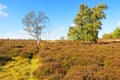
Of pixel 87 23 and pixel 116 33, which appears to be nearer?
pixel 87 23

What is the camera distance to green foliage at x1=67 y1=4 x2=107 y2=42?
4519cm

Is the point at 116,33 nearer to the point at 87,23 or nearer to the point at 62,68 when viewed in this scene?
the point at 87,23

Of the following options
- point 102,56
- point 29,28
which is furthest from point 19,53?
point 29,28

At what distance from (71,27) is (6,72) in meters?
27.4

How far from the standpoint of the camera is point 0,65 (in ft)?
75.9

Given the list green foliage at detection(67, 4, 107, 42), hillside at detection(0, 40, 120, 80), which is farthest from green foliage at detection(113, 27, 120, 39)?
hillside at detection(0, 40, 120, 80)

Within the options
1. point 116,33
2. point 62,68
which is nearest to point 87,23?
point 62,68

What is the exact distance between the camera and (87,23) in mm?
46219

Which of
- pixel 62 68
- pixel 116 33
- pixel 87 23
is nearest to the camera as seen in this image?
pixel 62 68

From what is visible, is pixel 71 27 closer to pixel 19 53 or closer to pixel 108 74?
pixel 19 53

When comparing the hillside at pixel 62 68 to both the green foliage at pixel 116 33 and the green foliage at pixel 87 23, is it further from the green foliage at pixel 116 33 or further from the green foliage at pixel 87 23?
the green foliage at pixel 116 33

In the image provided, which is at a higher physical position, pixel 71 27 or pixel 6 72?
pixel 71 27

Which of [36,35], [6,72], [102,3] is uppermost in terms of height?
[102,3]

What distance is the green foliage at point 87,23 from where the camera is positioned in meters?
45.2
